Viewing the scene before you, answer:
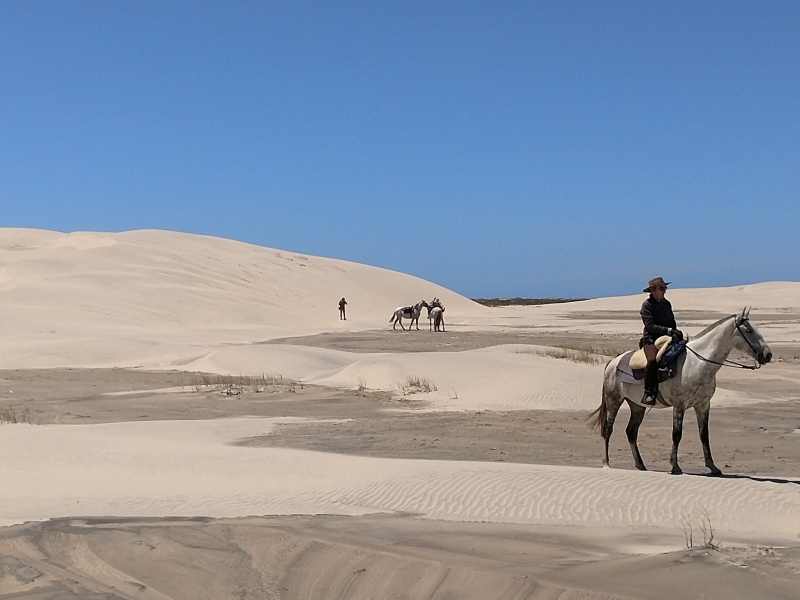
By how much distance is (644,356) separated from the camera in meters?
10.8

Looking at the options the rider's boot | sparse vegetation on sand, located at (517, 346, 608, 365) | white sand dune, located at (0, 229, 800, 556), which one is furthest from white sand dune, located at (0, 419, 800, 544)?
sparse vegetation on sand, located at (517, 346, 608, 365)

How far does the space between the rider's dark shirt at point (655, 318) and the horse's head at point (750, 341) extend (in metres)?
0.72

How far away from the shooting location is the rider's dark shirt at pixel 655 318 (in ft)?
34.6

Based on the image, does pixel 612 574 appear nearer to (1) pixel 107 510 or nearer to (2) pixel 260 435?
(1) pixel 107 510

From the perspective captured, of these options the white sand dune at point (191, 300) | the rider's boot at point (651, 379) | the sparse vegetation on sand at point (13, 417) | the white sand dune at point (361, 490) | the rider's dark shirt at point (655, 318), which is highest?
the white sand dune at point (191, 300)

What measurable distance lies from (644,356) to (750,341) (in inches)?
49.3

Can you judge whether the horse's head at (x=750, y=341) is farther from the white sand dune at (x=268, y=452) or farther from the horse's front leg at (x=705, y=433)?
the white sand dune at (x=268, y=452)

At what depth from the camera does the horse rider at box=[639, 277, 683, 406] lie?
10523mm

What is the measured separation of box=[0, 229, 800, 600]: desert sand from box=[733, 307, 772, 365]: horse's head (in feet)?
4.46

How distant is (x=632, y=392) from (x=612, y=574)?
5.28 m

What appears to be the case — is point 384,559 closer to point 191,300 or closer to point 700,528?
point 700,528

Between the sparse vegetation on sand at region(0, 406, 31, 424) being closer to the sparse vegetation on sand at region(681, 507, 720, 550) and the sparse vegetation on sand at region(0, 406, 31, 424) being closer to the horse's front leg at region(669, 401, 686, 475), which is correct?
the horse's front leg at region(669, 401, 686, 475)

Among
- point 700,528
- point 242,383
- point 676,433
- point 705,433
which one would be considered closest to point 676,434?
point 676,433

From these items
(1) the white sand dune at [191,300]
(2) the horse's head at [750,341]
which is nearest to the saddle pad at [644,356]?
(2) the horse's head at [750,341]
